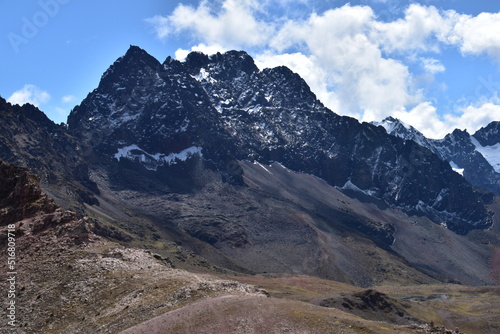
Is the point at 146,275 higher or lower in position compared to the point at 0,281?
higher

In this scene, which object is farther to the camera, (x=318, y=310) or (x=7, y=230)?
(x=7, y=230)

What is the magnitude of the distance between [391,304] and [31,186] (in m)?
149

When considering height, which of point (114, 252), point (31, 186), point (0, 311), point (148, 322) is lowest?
point (0, 311)

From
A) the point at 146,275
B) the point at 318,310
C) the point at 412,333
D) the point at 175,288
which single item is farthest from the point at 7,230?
the point at 412,333

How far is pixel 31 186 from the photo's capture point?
8231cm

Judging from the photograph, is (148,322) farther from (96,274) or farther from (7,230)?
(7,230)

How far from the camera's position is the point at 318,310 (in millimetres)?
59156

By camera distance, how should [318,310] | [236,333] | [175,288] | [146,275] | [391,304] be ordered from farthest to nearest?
[391,304] < [146,275] < [175,288] < [318,310] < [236,333]

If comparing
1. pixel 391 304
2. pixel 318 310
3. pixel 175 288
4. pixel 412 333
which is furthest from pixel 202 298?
pixel 391 304

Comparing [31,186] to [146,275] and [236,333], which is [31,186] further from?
[236,333]

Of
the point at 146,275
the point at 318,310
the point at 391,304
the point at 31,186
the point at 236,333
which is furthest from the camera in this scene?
the point at 391,304

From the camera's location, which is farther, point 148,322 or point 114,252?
point 114,252

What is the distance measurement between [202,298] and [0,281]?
26.8 meters

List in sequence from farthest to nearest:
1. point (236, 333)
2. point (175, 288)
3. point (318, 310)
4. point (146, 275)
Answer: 1. point (146, 275)
2. point (175, 288)
3. point (318, 310)
4. point (236, 333)
